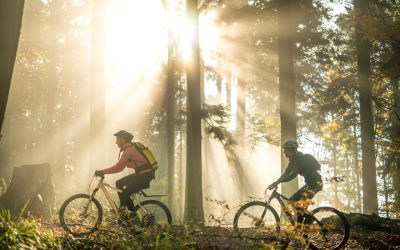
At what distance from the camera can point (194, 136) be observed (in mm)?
13492

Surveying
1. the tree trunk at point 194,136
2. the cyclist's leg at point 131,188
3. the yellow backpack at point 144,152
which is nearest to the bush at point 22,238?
the cyclist's leg at point 131,188

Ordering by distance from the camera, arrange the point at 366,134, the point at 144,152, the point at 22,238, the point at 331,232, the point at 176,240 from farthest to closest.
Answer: the point at 366,134, the point at 144,152, the point at 331,232, the point at 176,240, the point at 22,238

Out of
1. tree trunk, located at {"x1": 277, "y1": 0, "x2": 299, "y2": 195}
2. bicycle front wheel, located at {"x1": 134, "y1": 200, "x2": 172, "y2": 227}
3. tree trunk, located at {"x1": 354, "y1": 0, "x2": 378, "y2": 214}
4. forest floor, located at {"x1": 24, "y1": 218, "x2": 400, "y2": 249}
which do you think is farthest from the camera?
tree trunk, located at {"x1": 354, "y1": 0, "x2": 378, "y2": 214}

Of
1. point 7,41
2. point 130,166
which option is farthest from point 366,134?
point 7,41

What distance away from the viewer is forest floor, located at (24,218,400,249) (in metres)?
6.78

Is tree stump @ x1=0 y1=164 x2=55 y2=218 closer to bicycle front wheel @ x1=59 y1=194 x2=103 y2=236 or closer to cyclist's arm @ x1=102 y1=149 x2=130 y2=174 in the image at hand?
bicycle front wheel @ x1=59 y1=194 x2=103 y2=236

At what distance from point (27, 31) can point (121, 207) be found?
23.9 m

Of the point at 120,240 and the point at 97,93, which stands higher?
the point at 97,93

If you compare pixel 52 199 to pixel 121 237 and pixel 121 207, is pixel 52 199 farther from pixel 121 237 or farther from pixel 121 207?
pixel 121 237

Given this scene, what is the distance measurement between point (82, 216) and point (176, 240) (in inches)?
115

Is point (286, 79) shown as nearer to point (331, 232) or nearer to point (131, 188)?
point (331, 232)

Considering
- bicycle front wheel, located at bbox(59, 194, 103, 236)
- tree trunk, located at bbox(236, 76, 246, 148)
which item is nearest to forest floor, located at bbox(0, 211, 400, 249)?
bicycle front wheel, located at bbox(59, 194, 103, 236)

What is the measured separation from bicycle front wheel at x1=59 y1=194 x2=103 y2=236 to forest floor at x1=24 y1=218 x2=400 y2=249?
9.1 inches

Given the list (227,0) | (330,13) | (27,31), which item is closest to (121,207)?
(330,13)
